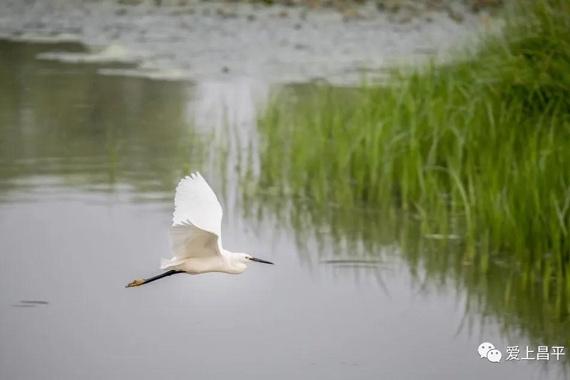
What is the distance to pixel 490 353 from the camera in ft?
15.4

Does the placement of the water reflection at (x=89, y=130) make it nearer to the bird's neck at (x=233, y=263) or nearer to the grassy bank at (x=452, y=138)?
the grassy bank at (x=452, y=138)

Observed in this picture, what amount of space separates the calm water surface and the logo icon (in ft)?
0.08

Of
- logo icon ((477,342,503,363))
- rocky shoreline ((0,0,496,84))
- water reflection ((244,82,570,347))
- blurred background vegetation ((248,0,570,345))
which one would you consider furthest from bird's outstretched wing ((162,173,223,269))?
rocky shoreline ((0,0,496,84))

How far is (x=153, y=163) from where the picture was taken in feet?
24.1

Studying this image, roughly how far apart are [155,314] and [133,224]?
121cm

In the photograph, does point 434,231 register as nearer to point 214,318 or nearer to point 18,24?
point 214,318

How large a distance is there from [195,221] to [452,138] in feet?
9.57

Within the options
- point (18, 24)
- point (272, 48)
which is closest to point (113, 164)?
point (272, 48)

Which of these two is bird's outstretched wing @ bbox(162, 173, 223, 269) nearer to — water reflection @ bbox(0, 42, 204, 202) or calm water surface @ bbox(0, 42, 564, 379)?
calm water surface @ bbox(0, 42, 564, 379)

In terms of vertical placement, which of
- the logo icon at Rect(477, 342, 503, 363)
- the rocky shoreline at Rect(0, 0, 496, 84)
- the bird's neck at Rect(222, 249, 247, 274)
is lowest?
the logo icon at Rect(477, 342, 503, 363)

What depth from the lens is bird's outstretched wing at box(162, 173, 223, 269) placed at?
3.81 m

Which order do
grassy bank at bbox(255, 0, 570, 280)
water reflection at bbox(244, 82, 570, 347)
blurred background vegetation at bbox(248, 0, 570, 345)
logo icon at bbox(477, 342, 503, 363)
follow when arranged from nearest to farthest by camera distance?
logo icon at bbox(477, 342, 503, 363), water reflection at bbox(244, 82, 570, 347), blurred background vegetation at bbox(248, 0, 570, 345), grassy bank at bbox(255, 0, 570, 280)

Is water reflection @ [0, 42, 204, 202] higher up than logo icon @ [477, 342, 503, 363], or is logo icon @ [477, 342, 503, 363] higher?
water reflection @ [0, 42, 204, 202]

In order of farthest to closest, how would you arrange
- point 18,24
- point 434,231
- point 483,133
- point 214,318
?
point 18,24 → point 483,133 → point 434,231 → point 214,318
